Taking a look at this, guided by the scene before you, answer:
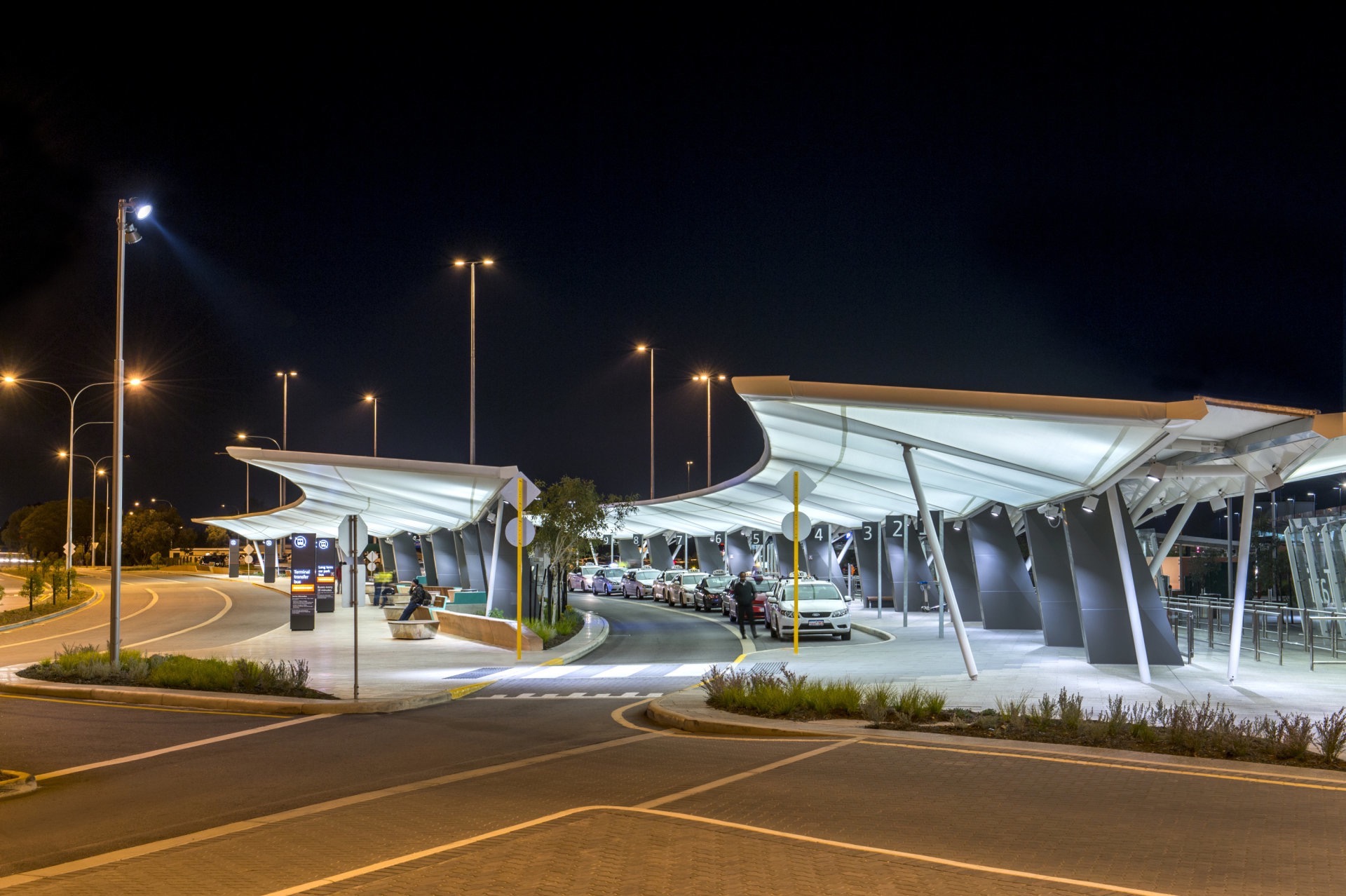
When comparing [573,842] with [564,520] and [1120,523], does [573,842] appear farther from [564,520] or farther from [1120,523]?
[564,520]

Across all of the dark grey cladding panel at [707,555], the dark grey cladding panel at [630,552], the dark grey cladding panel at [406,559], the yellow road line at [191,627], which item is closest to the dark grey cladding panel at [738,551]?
the dark grey cladding panel at [707,555]

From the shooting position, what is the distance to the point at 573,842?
7199 mm

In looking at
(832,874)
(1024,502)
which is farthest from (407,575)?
(832,874)

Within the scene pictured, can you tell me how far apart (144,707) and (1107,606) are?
51.4 ft

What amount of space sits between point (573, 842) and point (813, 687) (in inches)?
293

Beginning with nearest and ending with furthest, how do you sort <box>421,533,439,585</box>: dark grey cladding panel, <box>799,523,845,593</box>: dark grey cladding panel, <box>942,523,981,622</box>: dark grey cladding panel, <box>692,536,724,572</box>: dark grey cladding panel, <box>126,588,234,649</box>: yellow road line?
<box>126,588,234,649</box>: yellow road line
<box>942,523,981,622</box>: dark grey cladding panel
<box>799,523,845,593</box>: dark grey cladding panel
<box>421,533,439,585</box>: dark grey cladding panel
<box>692,536,724,572</box>: dark grey cladding panel

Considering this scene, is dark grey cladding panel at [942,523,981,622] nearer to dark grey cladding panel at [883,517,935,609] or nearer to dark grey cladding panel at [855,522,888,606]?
dark grey cladding panel at [883,517,935,609]

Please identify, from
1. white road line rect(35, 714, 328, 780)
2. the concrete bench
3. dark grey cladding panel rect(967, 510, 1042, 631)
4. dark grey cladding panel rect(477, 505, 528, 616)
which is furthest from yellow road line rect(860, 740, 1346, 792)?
dark grey cladding panel rect(477, 505, 528, 616)

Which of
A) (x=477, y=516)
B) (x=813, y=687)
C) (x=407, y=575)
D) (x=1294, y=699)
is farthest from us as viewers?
(x=407, y=575)

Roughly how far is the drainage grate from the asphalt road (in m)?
7.08

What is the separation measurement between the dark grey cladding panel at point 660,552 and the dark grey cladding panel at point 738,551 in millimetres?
13079

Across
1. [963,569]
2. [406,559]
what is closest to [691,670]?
[963,569]

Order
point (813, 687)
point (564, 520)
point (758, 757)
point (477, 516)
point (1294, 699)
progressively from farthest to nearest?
1. point (477, 516)
2. point (564, 520)
3. point (1294, 699)
4. point (813, 687)
5. point (758, 757)

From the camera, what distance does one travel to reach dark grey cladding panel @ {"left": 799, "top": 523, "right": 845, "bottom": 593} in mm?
51031
